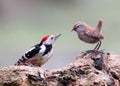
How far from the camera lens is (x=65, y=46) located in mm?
14219

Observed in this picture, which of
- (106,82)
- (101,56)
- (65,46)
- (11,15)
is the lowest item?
(106,82)

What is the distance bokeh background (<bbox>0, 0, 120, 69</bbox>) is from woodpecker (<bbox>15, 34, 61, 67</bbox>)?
5.24 m

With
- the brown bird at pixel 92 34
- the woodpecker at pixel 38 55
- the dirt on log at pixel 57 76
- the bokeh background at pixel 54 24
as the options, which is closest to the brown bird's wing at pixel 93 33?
the brown bird at pixel 92 34

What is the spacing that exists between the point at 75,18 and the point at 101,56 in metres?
11.5

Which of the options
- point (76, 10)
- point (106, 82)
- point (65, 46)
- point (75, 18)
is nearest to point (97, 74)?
point (106, 82)

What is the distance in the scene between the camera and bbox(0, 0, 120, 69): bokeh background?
13.5 meters

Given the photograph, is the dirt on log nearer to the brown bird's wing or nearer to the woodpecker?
the brown bird's wing

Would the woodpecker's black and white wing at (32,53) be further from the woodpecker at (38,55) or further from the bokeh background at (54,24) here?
the bokeh background at (54,24)

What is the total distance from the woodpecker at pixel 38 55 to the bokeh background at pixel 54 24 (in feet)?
17.2

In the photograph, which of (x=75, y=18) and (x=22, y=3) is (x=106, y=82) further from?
(x=22, y=3)

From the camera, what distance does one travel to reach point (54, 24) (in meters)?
16.4

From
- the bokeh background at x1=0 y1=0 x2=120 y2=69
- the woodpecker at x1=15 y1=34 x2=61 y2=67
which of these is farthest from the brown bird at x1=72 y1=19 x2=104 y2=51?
the bokeh background at x1=0 y1=0 x2=120 y2=69

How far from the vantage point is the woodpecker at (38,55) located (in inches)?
238

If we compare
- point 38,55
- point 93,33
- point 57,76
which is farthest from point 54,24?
point 57,76
